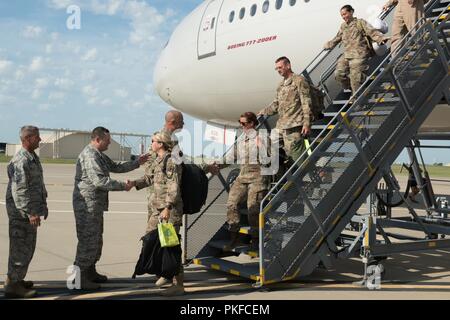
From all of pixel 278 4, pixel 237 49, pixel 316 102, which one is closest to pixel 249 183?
pixel 316 102

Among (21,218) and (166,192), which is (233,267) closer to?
(166,192)

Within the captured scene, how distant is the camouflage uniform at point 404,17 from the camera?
26.6 feet

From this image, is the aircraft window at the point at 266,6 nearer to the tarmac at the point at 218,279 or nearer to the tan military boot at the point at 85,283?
the tarmac at the point at 218,279

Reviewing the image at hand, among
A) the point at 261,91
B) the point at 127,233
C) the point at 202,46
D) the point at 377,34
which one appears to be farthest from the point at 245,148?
the point at 202,46

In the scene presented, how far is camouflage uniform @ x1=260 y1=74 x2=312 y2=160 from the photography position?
7387 millimetres

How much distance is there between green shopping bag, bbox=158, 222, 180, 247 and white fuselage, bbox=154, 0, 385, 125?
19.1 feet

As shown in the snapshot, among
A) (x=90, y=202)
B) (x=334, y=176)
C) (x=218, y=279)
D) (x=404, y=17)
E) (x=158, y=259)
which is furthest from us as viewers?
(x=404, y=17)

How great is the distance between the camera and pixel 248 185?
7.20 metres

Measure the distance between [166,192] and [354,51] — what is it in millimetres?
3552

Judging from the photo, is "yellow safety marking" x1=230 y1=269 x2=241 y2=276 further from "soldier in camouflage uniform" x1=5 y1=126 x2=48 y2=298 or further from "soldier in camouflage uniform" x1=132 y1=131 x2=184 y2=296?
"soldier in camouflage uniform" x1=5 y1=126 x2=48 y2=298

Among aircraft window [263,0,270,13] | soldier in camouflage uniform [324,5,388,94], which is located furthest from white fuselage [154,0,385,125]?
soldier in camouflage uniform [324,5,388,94]

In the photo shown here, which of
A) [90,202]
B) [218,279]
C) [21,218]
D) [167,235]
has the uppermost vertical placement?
[90,202]

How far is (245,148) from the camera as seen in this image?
7.30 metres

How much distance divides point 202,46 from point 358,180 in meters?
8.62
